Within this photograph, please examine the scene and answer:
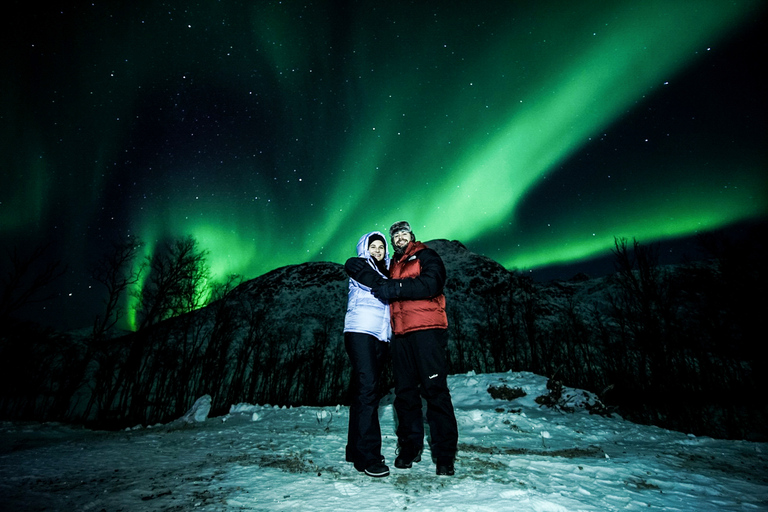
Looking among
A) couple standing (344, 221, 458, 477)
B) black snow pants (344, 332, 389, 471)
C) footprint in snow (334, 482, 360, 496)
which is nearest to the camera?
footprint in snow (334, 482, 360, 496)

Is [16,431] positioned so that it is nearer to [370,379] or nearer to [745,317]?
[370,379]

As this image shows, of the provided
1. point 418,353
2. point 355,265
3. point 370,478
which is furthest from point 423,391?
point 355,265

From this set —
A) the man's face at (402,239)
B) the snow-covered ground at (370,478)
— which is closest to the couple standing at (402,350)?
the man's face at (402,239)

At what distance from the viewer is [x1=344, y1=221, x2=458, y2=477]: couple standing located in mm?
3090

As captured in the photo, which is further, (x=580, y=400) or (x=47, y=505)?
(x=580, y=400)

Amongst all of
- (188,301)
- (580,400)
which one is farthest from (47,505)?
(188,301)

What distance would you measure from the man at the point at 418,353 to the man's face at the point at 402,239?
0.14 meters

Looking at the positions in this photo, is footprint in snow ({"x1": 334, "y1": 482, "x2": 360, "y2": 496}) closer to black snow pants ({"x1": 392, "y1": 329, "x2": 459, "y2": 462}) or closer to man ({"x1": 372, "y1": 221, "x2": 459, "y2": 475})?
man ({"x1": 372, "y1": 221, "x2": 459, "y2": 475})

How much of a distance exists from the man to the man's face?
14 centimetres

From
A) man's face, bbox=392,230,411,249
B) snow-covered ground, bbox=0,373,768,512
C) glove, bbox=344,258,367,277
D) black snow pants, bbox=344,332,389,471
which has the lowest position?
snow-covered ground, bbox=0,373,768,512

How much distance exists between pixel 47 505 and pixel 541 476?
3829mm

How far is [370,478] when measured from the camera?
2818mm

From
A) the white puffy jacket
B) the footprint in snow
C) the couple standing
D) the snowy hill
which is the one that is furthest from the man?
the snowy hill

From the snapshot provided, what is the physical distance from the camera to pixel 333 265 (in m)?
130
